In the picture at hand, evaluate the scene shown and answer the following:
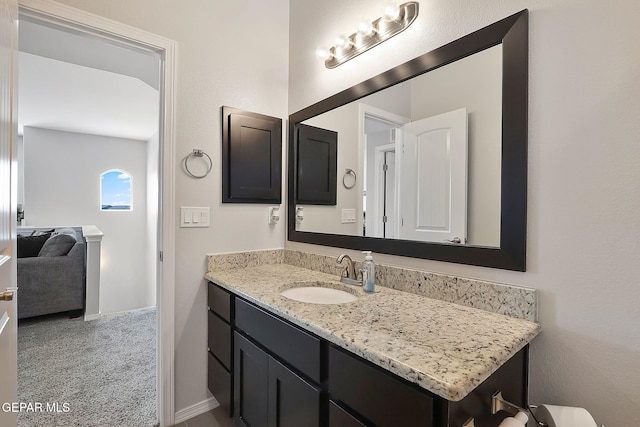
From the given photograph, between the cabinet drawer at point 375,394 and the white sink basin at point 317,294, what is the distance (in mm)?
538

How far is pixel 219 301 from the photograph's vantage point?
5.37 ft

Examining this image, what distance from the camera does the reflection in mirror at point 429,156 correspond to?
1120mm

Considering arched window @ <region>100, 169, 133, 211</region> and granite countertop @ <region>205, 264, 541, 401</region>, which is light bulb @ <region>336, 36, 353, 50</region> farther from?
arched window @ <region>100, 169, 133, 211</region>

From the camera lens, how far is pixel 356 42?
5.15 feet

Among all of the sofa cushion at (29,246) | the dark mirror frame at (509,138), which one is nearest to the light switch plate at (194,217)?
the dark mirror frame at (509,138)

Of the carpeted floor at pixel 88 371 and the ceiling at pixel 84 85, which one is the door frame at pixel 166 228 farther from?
the carpeted floor at pixel 88 371

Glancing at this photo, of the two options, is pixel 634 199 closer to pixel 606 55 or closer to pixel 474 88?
pixel 606 55

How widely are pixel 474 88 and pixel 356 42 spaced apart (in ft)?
2.34

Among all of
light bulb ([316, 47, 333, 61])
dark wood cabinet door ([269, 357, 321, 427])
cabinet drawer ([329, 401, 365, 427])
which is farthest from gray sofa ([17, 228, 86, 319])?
cabinet drawer ([329, 401, 365, 427])

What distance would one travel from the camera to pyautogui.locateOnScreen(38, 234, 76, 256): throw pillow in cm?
338

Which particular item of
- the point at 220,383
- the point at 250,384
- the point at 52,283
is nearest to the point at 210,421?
the point at 220,383

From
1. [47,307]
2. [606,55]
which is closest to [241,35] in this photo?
Answer: [606,55]

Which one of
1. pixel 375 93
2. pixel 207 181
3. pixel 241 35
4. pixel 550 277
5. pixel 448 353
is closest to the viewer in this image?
pixel 448 353

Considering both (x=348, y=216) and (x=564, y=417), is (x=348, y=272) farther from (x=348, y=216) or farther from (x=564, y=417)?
(x=564, y=417)
